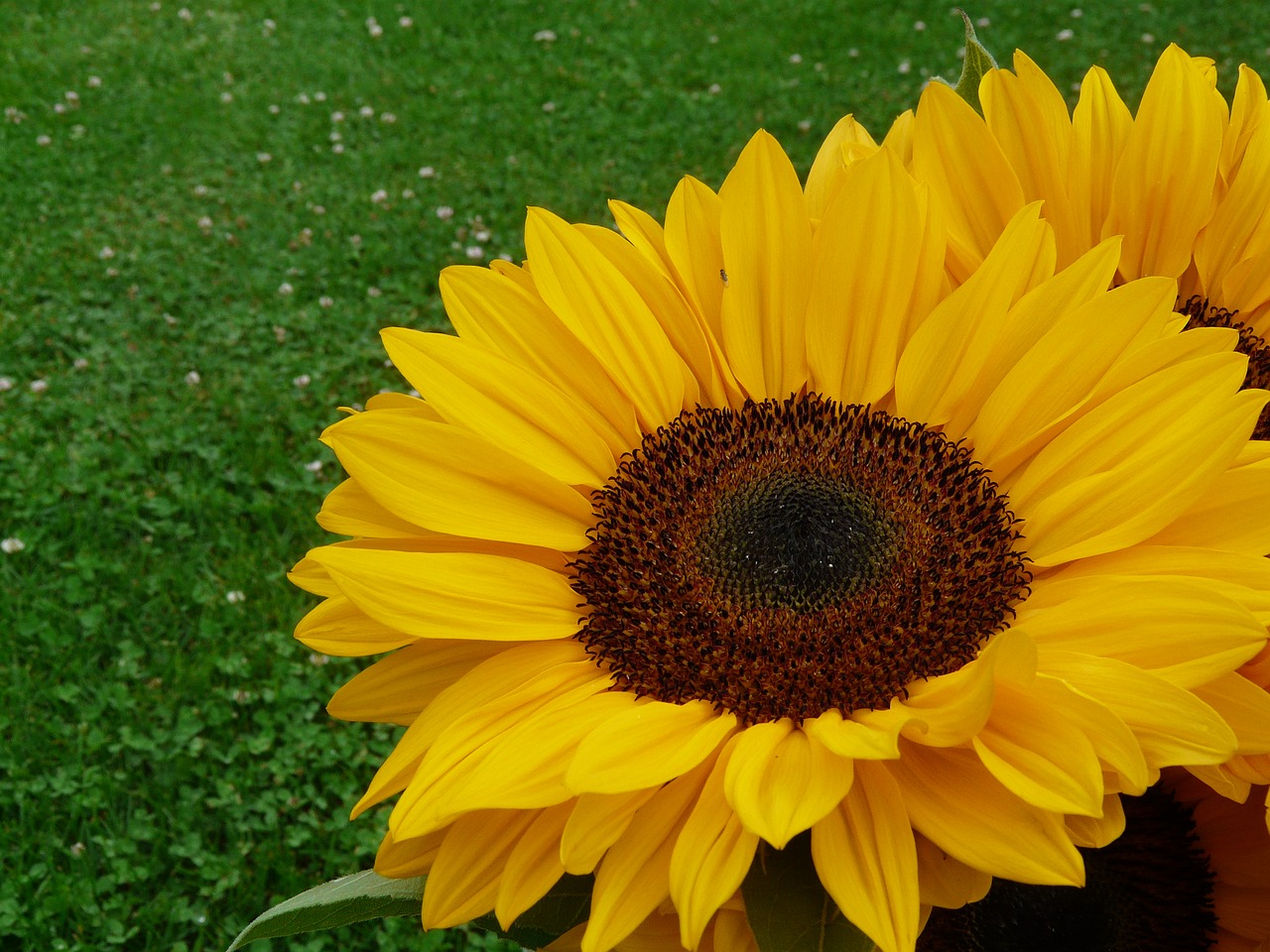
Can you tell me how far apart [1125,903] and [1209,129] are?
54 cm

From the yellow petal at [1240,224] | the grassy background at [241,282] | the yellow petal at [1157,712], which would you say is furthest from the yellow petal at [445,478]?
the grassy background at [241,282]

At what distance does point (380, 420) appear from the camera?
78 centimetres

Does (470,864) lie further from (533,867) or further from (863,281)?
(863,281)

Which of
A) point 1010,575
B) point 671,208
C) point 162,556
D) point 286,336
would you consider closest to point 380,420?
point 671,208

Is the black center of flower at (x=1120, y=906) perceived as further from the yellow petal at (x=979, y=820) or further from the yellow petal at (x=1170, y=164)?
the yellow petal at (x=1170, y=164)

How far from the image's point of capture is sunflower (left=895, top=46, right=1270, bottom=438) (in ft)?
2.71

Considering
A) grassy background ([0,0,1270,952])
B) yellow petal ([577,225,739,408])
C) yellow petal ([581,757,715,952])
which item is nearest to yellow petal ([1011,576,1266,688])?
yellow petal ([581,757,715,952])

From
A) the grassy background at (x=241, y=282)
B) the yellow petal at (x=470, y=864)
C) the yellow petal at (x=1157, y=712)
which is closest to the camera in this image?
the yellow petal at (x=1157, y=712)

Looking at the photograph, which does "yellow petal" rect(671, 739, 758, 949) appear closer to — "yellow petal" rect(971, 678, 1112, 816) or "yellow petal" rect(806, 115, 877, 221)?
"yellow petal" rect(971, 678, 1112, 816)

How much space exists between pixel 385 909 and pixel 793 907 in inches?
10.6

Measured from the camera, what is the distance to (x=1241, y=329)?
1.00m

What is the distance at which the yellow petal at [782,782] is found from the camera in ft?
1.88

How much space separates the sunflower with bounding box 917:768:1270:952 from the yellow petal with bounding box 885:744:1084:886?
9.6 inches

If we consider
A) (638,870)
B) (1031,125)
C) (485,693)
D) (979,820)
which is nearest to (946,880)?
(979,820)
